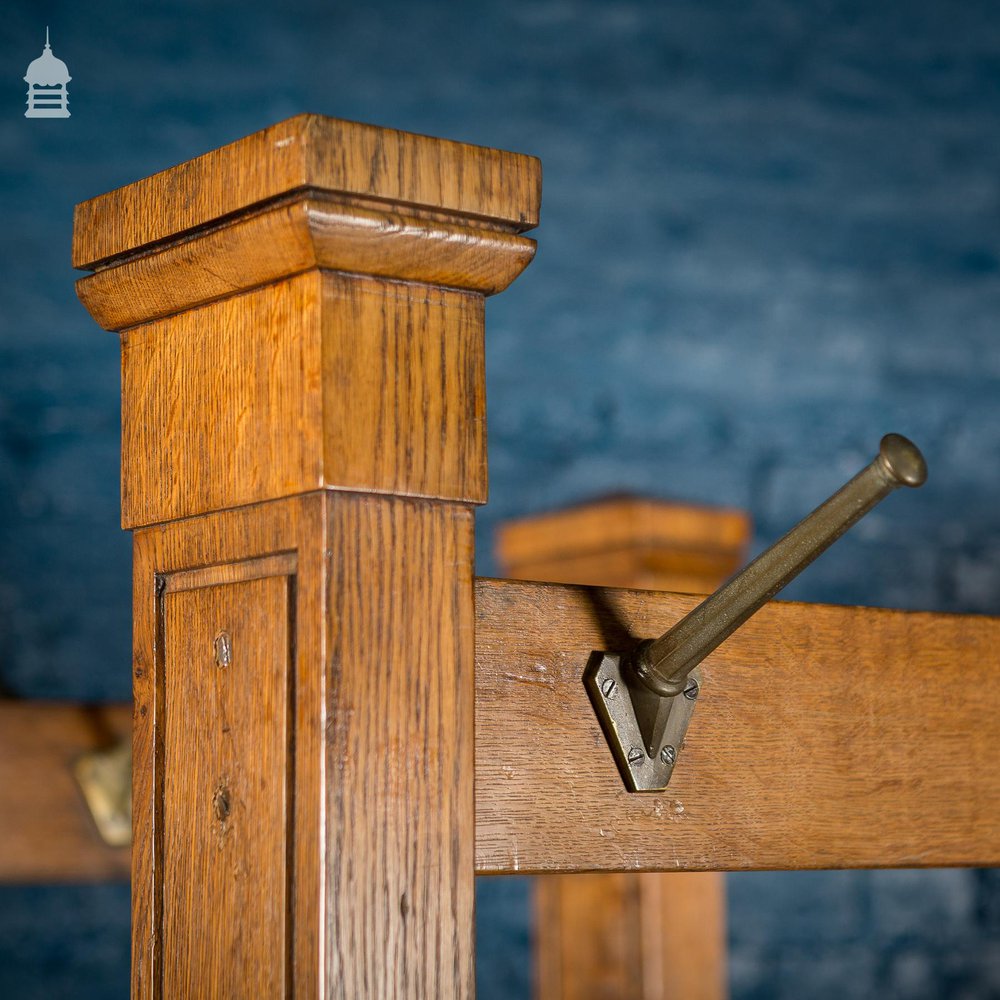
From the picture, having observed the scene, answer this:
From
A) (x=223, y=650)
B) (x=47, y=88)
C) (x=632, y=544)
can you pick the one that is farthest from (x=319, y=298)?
(x=47, y=88)

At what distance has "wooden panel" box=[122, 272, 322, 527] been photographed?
527 millimetres

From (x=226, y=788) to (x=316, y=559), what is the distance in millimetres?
93

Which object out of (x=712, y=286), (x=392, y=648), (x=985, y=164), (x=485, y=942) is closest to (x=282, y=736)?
(x=392, y=648)

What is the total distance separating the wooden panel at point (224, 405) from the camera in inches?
20.7

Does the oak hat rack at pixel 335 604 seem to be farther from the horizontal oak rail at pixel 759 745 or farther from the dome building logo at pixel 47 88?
the dome building logo at pixel 47 88

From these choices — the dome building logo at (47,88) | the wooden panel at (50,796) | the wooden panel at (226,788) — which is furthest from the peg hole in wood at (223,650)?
the dome building logo at (47,88)

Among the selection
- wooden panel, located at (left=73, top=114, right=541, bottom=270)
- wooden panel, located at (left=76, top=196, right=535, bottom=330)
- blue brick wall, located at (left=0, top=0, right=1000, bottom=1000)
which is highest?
blue brick wall, located at (left=0, top=0, right=1000, bottom=1000)

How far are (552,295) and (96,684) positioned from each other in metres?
0.92

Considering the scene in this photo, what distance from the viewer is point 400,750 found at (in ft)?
1.73

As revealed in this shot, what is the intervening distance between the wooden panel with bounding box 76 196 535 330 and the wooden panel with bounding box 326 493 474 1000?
8 cm

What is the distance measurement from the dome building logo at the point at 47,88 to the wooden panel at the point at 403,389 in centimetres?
180

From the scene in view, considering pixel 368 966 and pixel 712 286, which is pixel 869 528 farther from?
pixel 368 966

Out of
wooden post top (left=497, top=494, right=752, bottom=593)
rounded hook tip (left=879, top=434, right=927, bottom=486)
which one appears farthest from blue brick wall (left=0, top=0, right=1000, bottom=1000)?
rounded hook tip (left=879, top=434, right=927, bottom=486)

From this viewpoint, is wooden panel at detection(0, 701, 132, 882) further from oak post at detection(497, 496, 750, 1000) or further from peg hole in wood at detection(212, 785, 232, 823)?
peg hole in wood at detection(212, 785, 232, 823)
